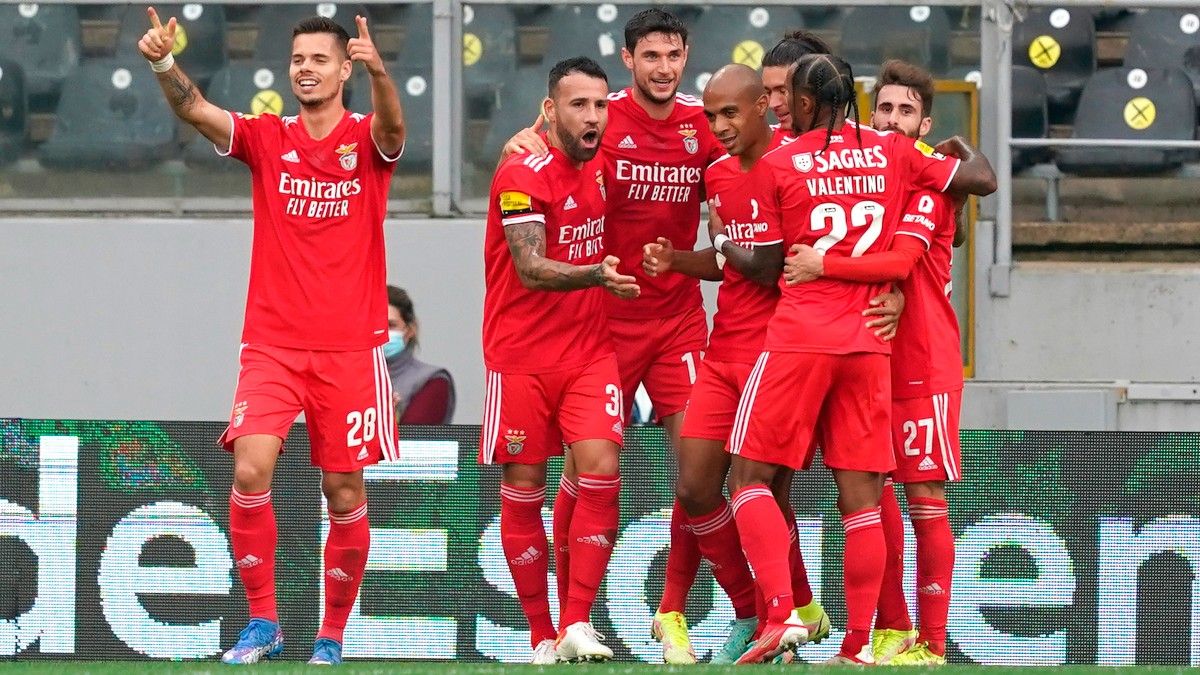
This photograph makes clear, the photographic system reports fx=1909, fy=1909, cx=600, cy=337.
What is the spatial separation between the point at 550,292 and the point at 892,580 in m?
1.45

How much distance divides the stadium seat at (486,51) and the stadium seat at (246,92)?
962 mm

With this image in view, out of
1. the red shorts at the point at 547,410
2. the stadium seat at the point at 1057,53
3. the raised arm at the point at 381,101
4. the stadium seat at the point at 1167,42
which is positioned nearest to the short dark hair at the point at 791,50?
the red shorts at the point at 547,410

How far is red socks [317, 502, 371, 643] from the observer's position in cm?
613

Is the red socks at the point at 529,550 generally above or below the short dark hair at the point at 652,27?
below

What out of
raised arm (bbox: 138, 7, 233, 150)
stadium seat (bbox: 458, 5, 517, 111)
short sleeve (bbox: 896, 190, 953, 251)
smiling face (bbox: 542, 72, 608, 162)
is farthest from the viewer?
stadium seat (bbox: 458, 5, 517, 111)

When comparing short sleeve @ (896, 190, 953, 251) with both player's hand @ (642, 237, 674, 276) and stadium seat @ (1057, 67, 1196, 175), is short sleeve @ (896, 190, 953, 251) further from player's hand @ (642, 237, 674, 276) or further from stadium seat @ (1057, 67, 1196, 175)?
stadium seat @ (1057, 67, 1196, 175)

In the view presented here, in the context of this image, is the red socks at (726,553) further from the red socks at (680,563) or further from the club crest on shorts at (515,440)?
the club crest on shorts at (515,440)

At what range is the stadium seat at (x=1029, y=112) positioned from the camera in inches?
394

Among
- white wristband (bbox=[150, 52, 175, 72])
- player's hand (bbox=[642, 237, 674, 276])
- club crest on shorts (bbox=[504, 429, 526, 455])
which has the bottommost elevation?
club crest on shorts (bbox=[504, 429, 526, 455])

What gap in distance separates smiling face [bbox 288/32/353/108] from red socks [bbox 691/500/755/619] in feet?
5.88

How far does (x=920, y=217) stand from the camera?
5.89 m

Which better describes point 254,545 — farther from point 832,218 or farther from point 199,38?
point 199,38

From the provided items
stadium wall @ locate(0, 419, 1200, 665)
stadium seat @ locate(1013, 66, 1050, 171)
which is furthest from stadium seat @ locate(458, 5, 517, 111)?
stadium wall @ locate(0, 419, 1200, 665)

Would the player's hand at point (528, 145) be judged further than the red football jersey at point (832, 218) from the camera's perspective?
Yes
